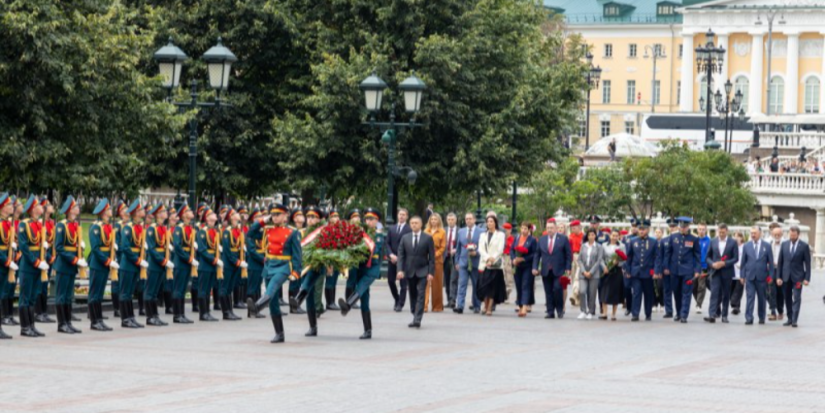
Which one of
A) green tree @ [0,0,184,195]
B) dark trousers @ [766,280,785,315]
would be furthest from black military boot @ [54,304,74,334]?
dark trousers @ [766,280,785,315]

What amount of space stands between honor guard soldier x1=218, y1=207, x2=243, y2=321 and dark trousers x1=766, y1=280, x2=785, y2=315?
9022mm

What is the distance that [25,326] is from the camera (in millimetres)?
23125

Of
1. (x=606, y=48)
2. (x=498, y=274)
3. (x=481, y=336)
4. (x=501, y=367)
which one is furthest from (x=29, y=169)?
(x=606, y=48)

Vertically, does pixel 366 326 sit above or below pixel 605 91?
below

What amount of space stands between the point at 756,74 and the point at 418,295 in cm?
11299

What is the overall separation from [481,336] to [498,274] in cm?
501

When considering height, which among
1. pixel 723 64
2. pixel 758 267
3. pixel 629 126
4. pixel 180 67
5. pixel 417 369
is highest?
pixel 723 64

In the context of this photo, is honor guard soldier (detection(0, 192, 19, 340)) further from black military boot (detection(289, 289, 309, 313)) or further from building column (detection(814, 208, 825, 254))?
building column (detection(814, 208, 825, 254))

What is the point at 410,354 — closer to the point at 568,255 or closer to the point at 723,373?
the point at 723,373

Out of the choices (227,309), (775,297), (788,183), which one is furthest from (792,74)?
(227,309)

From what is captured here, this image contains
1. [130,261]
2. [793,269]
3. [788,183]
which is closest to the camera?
[130,261]

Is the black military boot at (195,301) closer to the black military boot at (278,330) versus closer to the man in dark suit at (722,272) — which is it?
the black military boot at (278,330)

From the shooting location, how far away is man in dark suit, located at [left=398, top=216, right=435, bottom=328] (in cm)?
2639

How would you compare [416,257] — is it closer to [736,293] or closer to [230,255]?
[230,255]
